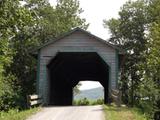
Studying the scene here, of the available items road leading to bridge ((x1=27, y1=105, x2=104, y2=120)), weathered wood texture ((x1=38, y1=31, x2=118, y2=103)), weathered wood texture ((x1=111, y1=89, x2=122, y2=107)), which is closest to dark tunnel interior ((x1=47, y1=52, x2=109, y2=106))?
weathered wood texture ((x1=38, y1=31, x2=118, y2=103))

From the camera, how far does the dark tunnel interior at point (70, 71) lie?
3369 centimetres

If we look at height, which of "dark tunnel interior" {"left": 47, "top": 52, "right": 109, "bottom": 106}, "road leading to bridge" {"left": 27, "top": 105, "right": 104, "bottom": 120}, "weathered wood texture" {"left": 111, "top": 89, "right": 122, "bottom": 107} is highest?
"dark tunnel interior" {"left": 47, "top": 52, "right": 109, "bottom": 106}

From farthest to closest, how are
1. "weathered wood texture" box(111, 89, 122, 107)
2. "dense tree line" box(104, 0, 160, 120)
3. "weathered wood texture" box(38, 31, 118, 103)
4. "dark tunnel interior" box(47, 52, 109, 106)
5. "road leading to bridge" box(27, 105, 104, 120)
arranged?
"dense tree line" box(104, 0, 160, 120)
"dark tunnel interior" box(47, 52, 109, 106)
"weathered wood texture" box(38, 31, 118, 103)
"weathered wood texture" box(111, 89, 122, 107)
"road leading to bridge" box(27, 105, 104, 120)

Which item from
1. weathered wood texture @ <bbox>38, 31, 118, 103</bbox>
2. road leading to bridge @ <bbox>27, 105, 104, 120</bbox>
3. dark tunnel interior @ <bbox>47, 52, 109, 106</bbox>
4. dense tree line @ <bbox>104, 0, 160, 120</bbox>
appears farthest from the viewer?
dense tree line @ <bbox>104, 0, 160, 120</bbox>

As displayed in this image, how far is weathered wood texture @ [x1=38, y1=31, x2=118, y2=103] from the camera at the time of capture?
99.2 ft

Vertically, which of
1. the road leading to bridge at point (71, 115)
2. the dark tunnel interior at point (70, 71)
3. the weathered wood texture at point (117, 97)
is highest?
the dark tunnel interior at point (70, 71)

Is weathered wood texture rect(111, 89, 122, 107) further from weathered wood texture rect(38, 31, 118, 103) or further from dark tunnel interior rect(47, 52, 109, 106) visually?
dark tunnel interior rect(47, 52, 109, 106)

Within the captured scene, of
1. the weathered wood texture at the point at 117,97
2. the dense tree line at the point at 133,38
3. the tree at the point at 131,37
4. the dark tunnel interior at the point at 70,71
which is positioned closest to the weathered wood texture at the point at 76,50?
the dark tunnel interior at the point at 70,71

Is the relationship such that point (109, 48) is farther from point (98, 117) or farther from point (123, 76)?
point (123, 76)

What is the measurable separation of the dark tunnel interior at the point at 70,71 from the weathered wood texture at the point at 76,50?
2.40ft

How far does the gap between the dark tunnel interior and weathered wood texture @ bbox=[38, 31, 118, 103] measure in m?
0.73

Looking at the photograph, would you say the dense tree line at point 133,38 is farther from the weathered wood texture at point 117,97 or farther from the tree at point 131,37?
the weathered wood texture at point 117,97

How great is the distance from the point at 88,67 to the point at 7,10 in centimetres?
1862

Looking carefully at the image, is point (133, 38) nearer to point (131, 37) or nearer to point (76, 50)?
point (131, 37)
